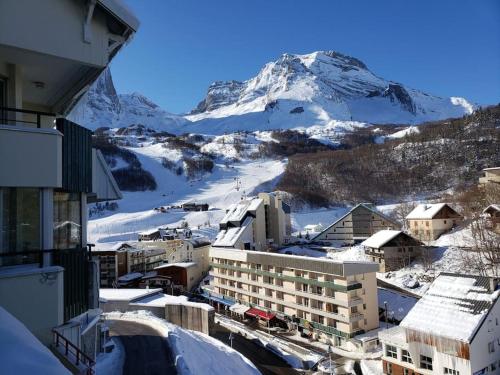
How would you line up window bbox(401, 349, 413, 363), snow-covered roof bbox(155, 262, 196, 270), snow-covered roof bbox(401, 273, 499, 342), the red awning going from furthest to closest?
1. snow-covered roof bbox(155, 262, 196, 270)
2. the red awning
3. window bbox(401, 349, 413, 363)
4. snow-covered roof bbox(401, 273, 499, 342)

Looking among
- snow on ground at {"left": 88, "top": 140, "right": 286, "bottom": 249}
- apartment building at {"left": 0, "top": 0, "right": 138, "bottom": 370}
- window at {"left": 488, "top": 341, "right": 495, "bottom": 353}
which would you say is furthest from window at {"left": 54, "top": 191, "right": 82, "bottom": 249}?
snow on ground at {"left": 88, "top": 140, "right": 286, "bottom": 249}

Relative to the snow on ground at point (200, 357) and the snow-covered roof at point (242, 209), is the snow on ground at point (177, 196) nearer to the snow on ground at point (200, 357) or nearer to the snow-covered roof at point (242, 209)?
the snow-covered roof at point (242, 209)

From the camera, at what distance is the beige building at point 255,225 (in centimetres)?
5334

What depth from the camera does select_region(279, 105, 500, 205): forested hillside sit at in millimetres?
112438

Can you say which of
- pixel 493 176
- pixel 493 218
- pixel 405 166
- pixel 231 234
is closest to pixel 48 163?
pixel 493 218

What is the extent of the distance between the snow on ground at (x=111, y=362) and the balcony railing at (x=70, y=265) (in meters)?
9.47

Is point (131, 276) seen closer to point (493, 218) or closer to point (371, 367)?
point (371, 367)

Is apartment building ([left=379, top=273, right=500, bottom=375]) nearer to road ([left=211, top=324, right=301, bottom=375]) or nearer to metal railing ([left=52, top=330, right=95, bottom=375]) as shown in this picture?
road ([left=211, top=324, right=301, bottom=375])

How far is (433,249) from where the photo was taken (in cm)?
4409

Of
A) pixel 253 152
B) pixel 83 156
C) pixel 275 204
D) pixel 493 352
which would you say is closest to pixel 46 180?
pixel 83 156

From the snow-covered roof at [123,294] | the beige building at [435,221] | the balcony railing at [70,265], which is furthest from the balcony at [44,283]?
the beige building at [435,221]

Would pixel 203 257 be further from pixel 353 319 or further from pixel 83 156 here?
pixel 83 156

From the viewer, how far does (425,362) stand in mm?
22203

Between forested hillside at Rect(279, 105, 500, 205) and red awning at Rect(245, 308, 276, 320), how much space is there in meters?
72.2
